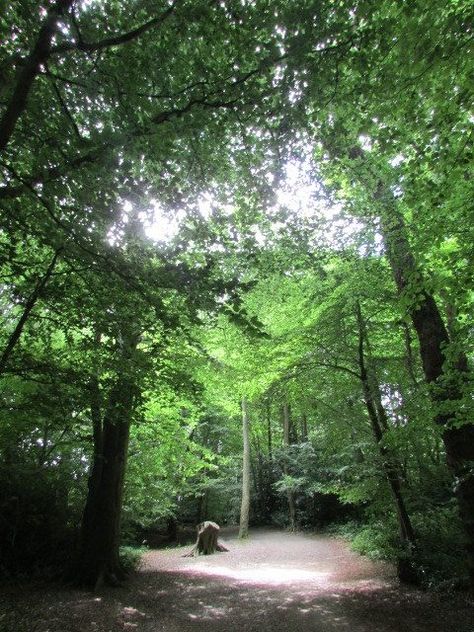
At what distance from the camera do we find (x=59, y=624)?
646cm

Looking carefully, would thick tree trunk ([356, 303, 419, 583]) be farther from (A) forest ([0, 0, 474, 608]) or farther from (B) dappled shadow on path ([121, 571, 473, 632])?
(B) dappled shadow on path ([121, 571, 473, 632])

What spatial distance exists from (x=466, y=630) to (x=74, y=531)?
831 centimetres

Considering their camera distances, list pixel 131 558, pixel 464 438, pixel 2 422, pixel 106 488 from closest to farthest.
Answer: pixel 464 438 → pixel 2 422 → pixel 106 488 → pixel 131 558

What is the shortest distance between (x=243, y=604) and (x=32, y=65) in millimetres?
9358

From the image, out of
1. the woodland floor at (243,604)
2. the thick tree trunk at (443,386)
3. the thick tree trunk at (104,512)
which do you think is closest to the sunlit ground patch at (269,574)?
the woodland floor at (243,604)

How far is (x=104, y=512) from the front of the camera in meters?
9.77

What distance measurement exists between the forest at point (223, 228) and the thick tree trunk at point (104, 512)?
48mm

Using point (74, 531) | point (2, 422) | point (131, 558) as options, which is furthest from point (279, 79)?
point (131, 558)

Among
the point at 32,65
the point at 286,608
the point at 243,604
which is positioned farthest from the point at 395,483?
the point at 32,65

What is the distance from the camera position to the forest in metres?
3.86

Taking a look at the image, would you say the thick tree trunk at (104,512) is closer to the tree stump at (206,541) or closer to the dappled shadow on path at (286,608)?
the dappled shadow on path at (286,608)

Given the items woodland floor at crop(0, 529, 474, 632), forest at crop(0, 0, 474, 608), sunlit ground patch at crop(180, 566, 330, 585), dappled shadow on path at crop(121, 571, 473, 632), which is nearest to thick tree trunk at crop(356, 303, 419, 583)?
forest at crop(0, 0, 474, 608)

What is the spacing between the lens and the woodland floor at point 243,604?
6695 mm

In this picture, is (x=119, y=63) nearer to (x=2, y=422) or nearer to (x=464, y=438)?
(x=2, y=422)
